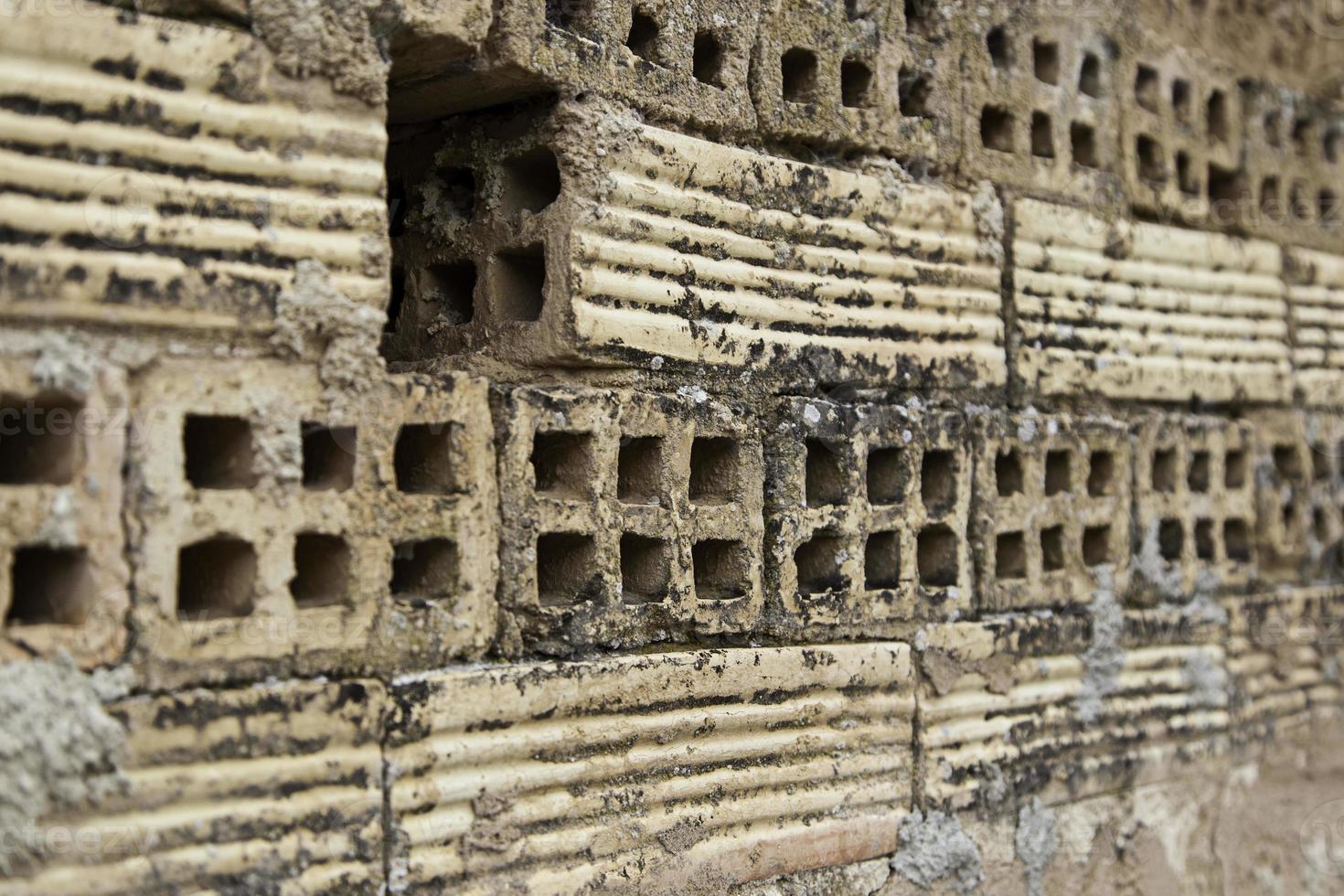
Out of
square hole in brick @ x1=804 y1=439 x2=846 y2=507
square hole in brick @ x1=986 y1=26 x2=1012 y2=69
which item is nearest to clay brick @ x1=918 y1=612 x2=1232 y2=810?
square hole in brick @ x1=804 y1=439 x2=846 y2=507

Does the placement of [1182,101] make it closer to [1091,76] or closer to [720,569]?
[1091,76]

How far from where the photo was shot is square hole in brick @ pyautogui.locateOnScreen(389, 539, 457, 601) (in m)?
2.07

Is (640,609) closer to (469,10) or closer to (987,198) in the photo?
(469,10)

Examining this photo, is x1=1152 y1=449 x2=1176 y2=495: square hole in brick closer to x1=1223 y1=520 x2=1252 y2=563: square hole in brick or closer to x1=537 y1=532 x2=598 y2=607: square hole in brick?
x1=1223 y1=520 x2=1252 y2=563: square hole in brick

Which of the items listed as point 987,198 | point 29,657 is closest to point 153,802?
point 29,657

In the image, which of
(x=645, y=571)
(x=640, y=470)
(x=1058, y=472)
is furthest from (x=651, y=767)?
(x=1058, y=472)

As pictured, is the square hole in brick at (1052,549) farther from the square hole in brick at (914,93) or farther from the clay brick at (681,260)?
the square hole in brick at (914,93)

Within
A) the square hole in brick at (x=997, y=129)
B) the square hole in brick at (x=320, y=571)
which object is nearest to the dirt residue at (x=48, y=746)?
the square hole in brick at (x=320, y=571)

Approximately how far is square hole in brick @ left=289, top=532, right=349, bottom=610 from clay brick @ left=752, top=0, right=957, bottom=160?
1142 millimetres

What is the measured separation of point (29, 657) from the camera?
1663 millimetres

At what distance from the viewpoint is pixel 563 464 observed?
2.27m

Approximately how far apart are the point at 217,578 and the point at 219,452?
180mm

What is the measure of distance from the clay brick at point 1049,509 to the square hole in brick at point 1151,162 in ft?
2.28

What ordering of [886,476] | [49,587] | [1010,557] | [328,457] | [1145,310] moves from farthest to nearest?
[1145,310] < [1010,557] < [886,476] < [328,457] < [49,587]
